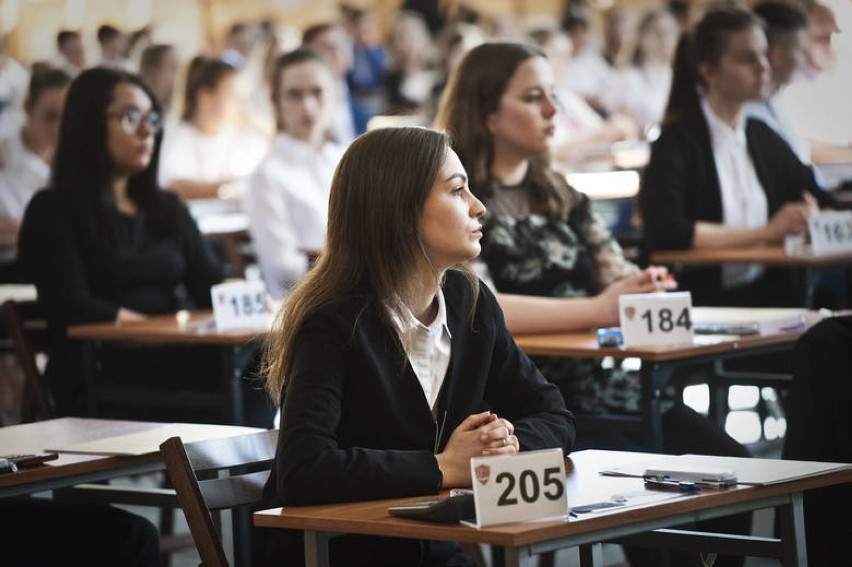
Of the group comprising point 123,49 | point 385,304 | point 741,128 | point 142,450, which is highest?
point 123,49

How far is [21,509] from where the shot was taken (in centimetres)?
274

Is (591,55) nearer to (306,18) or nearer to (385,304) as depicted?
(306,18)

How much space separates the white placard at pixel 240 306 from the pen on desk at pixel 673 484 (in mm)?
2191

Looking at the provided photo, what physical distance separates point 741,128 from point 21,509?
305 centimetres

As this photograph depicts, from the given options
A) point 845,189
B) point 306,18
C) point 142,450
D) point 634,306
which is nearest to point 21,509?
point 142,450

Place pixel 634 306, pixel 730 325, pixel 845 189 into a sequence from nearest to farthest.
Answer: pixel 634 306, pixel 730 325, pixel 845 189

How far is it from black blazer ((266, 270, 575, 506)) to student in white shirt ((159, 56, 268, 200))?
5684 millimetres

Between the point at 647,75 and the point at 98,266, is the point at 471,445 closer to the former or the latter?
the point at 98,266

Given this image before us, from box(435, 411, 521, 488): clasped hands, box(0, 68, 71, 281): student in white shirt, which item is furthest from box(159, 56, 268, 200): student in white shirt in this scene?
box(435, 411, 521, 488): clasped hands

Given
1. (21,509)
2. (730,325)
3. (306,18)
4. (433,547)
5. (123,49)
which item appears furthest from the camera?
(306,18)

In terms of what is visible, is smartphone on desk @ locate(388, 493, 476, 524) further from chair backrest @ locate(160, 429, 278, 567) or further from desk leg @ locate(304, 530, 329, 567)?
chair backrest @ locate(160, 429, 278, 567)

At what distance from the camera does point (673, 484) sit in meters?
2.07

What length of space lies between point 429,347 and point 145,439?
60 cm

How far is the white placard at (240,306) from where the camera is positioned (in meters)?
4.15
